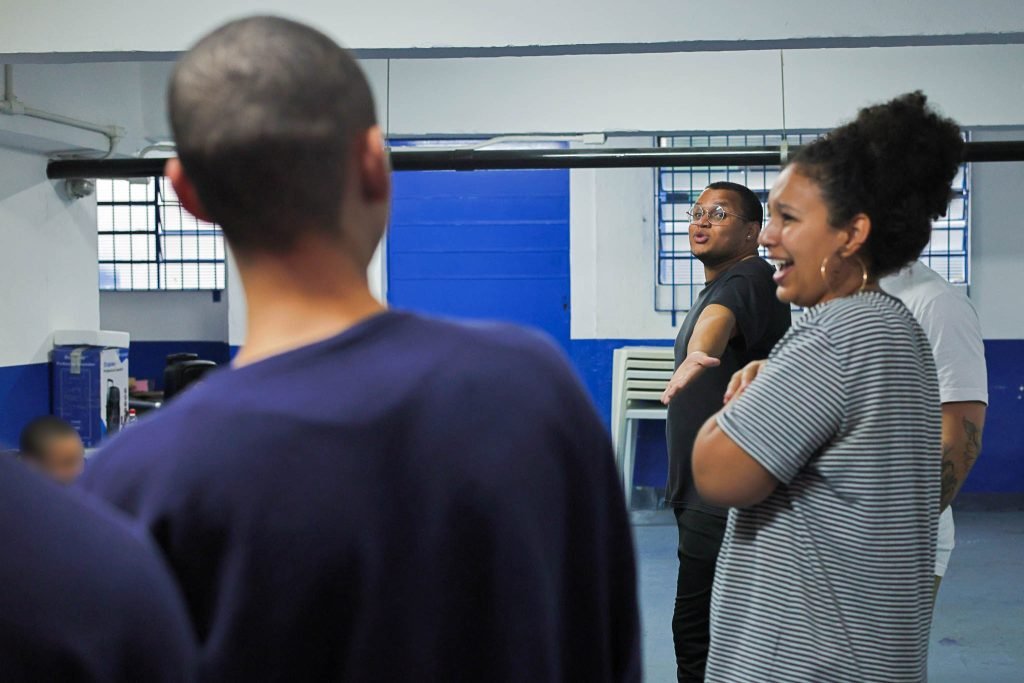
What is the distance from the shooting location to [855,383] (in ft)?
4.93

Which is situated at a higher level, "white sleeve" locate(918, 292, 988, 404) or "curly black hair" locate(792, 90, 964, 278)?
"curly black hair" locate(792, 90, 964, 278)

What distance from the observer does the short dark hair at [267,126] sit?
80 centimetres

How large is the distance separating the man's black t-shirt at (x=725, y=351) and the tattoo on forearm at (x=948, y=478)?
68 centimetres

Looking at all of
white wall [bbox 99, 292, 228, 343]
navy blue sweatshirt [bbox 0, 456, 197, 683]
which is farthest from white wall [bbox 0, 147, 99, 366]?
navy blue sweatshirt [bbox 0, 456, 197, 683]

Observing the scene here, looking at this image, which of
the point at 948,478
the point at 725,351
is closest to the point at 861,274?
the point at 948,478

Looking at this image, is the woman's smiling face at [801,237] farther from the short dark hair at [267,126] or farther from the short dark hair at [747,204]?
the short dark hair at [747,204]

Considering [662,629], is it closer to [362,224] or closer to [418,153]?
[418,153]

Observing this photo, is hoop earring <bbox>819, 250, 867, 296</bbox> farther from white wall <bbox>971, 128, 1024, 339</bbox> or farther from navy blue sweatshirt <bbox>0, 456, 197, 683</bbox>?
white wall <bbox>971, 128, 1024, 339</bbox>

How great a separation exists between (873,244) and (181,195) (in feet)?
3.63

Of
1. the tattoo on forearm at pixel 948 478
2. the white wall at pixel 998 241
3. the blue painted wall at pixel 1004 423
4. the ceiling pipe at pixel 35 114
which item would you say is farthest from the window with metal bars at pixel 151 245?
the tattoo on forearm at pixel 948 478

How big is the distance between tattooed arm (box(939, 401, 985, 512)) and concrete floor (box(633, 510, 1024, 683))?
73.0 inches

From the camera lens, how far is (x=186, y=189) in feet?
2.81

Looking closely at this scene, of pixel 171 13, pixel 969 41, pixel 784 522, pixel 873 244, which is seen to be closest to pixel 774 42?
pixel 969 41

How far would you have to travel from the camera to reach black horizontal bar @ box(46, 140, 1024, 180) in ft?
18.5
